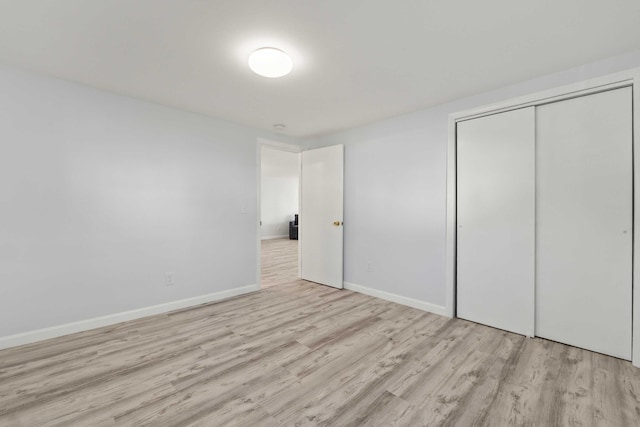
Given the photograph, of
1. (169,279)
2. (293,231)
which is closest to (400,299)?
(169,279)

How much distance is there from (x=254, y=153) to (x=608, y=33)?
3.53m

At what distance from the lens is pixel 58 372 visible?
1943 millimetres

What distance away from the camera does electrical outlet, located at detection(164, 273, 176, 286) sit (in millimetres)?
3109

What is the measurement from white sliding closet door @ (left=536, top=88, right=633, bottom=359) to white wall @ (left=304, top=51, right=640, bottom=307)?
47cm

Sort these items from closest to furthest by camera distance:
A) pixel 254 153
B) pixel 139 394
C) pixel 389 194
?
1. pixel 139 394
2. pixel 389 194
3. pixel 254 153

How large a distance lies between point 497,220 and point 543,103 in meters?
1.10

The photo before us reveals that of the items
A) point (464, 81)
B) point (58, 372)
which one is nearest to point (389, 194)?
point (464, 81)

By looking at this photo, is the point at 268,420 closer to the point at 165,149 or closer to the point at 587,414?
the point at 587,414

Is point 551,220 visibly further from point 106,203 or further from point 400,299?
point 106,203

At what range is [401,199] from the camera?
11.1 ft

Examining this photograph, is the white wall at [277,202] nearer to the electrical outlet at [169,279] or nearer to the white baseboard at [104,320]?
the white baseboard at [104,320]

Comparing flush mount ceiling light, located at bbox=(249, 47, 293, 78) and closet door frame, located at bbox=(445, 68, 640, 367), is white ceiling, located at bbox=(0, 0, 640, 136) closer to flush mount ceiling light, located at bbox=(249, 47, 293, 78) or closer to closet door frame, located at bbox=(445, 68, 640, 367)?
flush mount ceiling light, located at bbox=(249, 47, 293, 78)

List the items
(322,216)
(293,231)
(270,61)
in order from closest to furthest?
1. (270,61)
2. (322,216)
3. (293,231)

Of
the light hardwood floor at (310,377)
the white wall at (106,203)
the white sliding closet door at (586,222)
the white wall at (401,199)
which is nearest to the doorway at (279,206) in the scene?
the white wall at (401,199)
